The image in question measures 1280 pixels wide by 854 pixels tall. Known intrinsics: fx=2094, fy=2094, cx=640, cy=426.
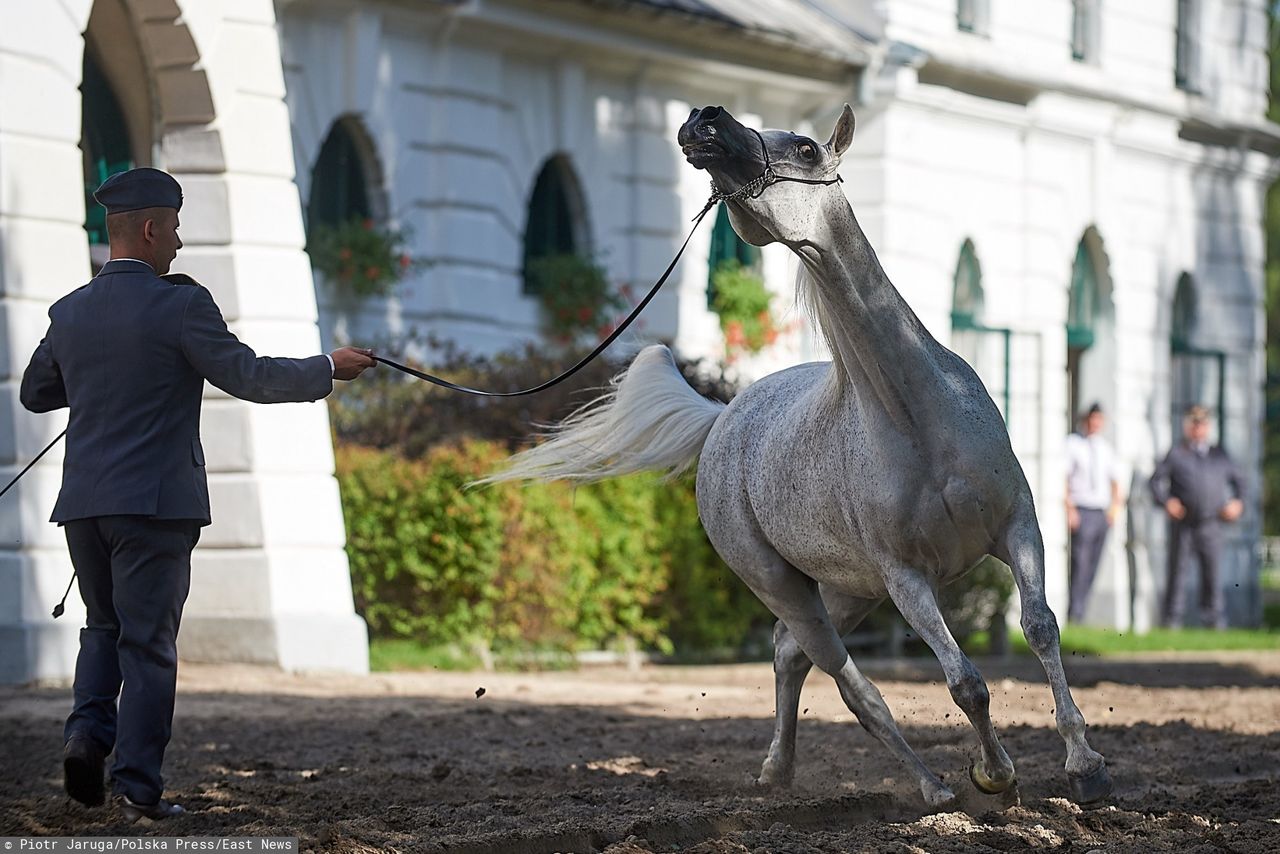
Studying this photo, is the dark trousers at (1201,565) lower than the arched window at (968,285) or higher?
lower

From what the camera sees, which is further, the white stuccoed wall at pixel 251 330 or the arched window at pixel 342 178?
the arched window at pixel 342 178

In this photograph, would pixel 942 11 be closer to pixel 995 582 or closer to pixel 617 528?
pixel 995 582

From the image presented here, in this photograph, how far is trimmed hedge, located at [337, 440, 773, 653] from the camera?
42.0ft

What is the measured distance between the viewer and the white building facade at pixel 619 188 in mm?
11422

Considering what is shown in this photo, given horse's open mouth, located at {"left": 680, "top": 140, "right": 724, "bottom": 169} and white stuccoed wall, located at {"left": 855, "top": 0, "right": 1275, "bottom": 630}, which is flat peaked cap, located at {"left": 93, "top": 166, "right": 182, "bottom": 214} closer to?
horse's open mouth, located at {"left": 680, "top": 140, "right": 724, "bottom": 169}

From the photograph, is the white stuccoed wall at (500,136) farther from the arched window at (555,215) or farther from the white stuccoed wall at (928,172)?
the arched window at (555,215)

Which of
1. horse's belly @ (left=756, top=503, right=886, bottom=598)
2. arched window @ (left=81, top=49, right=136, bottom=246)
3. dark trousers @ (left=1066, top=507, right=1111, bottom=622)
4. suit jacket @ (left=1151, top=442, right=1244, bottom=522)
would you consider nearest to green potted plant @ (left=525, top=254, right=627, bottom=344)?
arched window @ (left=81, top=49, right=136, bottom=246)

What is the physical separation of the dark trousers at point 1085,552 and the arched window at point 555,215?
216 inches

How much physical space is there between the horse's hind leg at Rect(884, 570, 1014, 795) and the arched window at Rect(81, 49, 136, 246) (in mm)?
7758

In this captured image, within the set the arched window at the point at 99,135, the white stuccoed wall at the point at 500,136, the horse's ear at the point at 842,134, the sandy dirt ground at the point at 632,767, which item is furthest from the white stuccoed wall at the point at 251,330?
the horse's ear at the point at 842,134

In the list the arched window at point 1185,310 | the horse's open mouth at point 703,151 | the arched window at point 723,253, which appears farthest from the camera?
the arched window at point 1185,310

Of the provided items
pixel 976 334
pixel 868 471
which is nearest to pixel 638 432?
pixel 868 471

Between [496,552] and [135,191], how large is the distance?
679 centimetres

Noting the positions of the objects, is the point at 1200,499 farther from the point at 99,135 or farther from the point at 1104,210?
the point at 99,135
